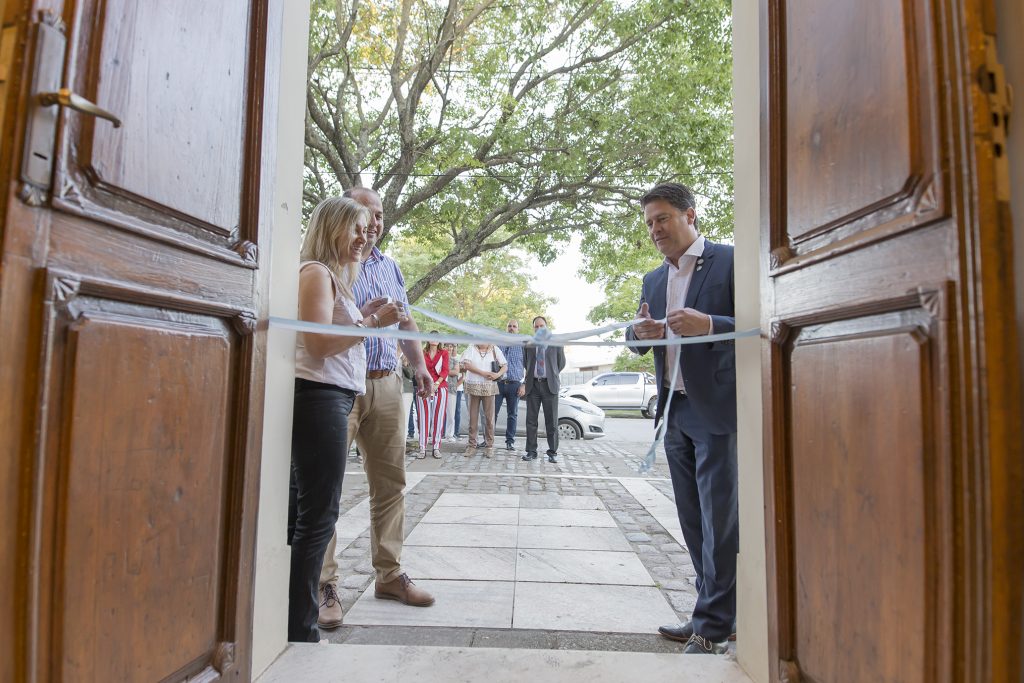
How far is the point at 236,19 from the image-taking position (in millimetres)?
1667

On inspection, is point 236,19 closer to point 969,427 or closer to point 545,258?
point 969,427

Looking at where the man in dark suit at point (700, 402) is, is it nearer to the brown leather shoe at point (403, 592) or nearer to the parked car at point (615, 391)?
the brown leather shoe at point (403, 592)

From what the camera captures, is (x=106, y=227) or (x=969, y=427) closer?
(x=969, y=427)

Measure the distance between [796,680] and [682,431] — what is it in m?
1.18

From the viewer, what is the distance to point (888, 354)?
1.22 metres

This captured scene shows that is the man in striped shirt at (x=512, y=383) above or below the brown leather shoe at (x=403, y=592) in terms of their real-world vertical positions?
above

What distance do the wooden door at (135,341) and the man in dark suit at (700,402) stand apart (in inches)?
61.0

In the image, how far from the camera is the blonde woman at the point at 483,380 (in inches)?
341

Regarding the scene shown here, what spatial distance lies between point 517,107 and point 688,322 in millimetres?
8196

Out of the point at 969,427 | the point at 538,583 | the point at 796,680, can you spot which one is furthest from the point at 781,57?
the point at 538,583

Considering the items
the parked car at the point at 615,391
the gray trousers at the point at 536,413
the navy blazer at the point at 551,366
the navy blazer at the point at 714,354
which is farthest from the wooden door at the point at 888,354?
the parked car at the point at 615,391

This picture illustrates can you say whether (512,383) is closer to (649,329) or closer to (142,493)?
(649,329)

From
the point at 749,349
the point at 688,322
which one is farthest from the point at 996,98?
the point at 688,322

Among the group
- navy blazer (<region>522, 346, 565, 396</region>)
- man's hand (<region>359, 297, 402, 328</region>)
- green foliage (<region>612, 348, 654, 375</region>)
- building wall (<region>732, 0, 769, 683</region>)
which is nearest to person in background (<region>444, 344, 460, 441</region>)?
navy blazer (<region>522, 346, 565, 396</region>)
